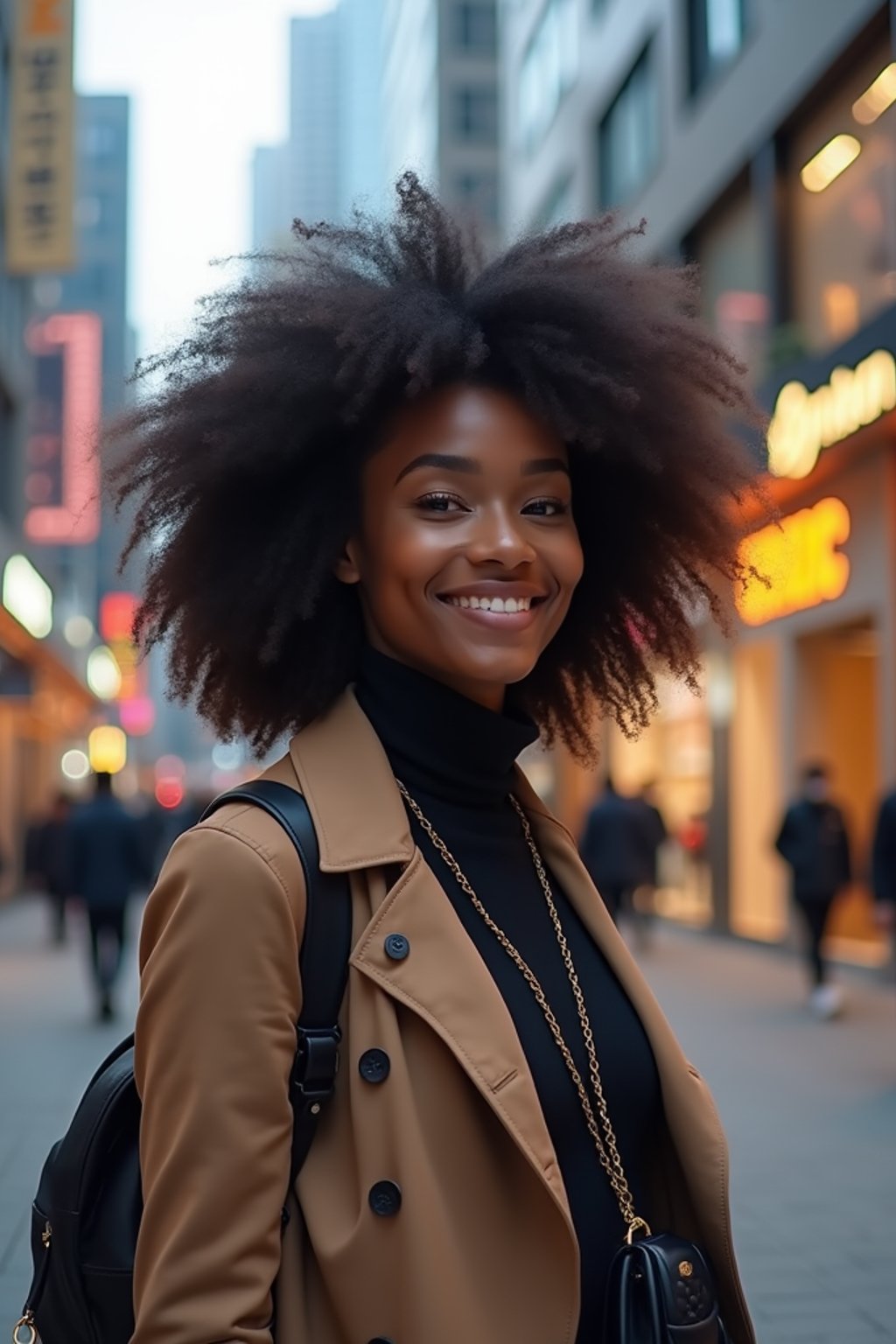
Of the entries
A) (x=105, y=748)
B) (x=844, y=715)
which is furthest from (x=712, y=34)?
(x=105, y=748)

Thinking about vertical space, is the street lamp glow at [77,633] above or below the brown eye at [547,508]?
above

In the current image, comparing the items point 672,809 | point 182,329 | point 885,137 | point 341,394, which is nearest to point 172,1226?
point 341,394

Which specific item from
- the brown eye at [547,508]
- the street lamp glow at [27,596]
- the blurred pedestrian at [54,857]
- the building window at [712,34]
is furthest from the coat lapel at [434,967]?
the street lamp glow at [27,596]

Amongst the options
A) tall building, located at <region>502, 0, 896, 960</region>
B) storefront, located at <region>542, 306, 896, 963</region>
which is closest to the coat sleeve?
storefront, located at <region>542, 306, 896, 963</region>

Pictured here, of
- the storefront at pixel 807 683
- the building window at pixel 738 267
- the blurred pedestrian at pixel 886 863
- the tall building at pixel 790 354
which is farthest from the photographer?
the building window at pixel 738 267

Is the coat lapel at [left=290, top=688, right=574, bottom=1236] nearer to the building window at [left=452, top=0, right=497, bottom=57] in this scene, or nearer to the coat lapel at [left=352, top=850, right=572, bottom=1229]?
the coat lapel at [left=352, top=850, right=572, bottom=1229]

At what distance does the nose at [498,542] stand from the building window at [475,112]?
5879cm

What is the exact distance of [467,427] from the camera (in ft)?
6.72

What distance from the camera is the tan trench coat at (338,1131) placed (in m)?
1.61

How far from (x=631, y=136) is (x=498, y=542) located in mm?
21300

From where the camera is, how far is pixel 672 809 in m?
20.3

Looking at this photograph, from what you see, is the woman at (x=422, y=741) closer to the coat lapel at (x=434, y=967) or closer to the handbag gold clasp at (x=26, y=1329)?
the coat lapel at (x=434, y=967)

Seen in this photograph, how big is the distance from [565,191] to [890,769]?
15456 millimetres

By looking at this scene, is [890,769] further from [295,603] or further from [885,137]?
[295,603]
